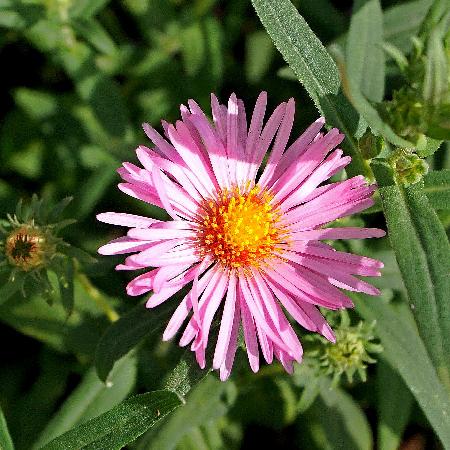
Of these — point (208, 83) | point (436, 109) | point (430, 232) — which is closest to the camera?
point (436, 109)

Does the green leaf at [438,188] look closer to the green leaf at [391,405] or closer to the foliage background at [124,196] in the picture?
the foliage background at [124,196]

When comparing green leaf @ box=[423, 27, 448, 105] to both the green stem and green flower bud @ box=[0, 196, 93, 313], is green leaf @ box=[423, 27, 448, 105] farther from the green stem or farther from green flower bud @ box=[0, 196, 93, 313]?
the green stem

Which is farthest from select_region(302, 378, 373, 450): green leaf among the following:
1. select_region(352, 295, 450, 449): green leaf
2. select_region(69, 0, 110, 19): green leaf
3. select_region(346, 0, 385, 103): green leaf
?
select_region(69, 0, 110, 19): green leaf

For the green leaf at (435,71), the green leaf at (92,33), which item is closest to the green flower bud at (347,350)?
the green leaf at (435,71)

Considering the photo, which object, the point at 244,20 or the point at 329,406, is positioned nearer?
the point at 329,406

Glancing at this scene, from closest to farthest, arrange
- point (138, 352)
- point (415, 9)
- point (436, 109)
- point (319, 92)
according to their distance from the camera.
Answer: point (436, 109), point (319, 92), point (138, 352), point (415, 9)

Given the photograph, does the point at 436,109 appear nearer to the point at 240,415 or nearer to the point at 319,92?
the point at 319,92

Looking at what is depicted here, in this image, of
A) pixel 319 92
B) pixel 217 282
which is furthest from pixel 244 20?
pixel 217 282
